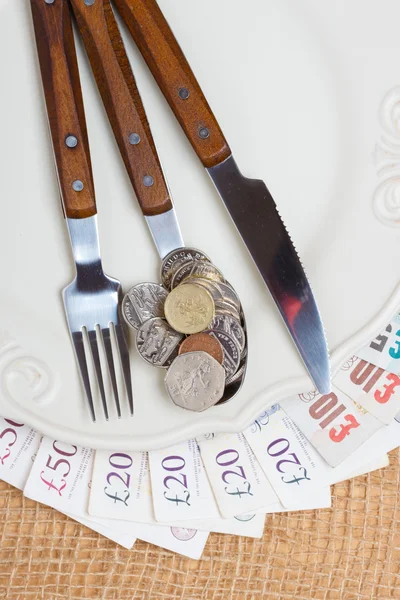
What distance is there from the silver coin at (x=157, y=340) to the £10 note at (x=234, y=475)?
0.12 metres

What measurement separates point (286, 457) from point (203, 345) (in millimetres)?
174

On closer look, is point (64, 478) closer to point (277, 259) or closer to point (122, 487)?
point (122, 487)

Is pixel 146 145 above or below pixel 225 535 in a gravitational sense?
above

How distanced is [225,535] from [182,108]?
1.47 feet

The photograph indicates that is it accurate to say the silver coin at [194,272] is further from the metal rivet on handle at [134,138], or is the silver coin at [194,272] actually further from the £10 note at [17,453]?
the £10 note at [17,453]

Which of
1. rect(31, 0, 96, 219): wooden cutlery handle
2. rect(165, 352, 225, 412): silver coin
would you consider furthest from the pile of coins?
rect(31, 0, 96, 219): wooden cutlery handle

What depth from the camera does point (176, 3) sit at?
63cm

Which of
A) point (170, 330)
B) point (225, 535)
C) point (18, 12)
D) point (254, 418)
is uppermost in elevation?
point (18, 12)

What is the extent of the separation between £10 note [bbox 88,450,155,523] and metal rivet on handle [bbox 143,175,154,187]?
0.91 feet

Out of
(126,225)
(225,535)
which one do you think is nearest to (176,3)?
(126,225)

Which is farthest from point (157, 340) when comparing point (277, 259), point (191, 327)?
point (277, 259)

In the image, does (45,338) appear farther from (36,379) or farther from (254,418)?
(254,418)

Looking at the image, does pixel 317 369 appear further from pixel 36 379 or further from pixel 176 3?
pixel 176 3

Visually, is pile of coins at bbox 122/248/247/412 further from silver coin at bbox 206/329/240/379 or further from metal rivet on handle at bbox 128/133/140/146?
metal rivet on handle at bbox 128/133/140/146
